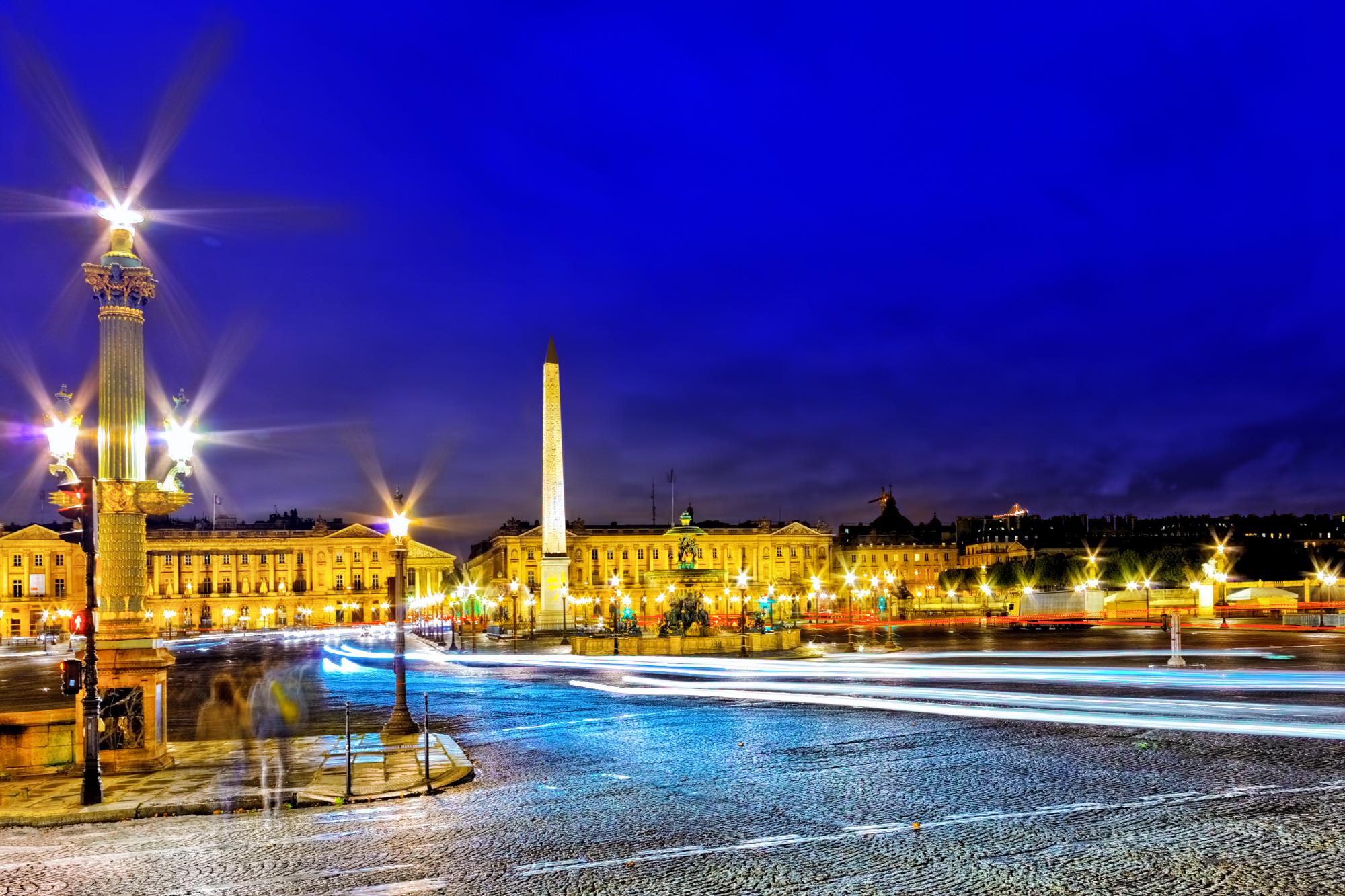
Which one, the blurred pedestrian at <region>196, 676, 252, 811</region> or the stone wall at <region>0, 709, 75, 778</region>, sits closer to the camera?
the blurred pedestrian at <region>196, 676, 252, 811</region>

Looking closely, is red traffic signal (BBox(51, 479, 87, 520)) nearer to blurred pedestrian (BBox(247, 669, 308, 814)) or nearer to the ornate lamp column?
the ornate lamp column

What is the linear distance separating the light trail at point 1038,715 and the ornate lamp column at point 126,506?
12958 millimetres

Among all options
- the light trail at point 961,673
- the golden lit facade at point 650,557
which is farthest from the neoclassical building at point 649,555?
the light trail at point 961,673

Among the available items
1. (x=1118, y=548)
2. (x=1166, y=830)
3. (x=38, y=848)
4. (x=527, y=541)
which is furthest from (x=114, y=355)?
(x=1118, y=548)

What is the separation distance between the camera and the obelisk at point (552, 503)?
7275 cm

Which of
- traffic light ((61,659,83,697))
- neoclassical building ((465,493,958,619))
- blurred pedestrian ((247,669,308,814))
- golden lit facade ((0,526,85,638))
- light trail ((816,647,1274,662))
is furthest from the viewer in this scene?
neoclassical building ((465,493,958,619))

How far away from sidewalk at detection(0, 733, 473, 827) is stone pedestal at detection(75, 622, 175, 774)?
0.37 metres

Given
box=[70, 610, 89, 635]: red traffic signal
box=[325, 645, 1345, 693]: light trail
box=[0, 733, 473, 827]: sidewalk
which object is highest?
box=[70, 610, 89, 635]: red traffic signal

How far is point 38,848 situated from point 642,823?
614 cm

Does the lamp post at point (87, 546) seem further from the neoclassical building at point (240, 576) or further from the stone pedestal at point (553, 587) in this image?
the neoclassical building at point (240, 576)

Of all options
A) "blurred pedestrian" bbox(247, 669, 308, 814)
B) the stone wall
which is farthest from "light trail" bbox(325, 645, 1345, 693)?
the stone wall

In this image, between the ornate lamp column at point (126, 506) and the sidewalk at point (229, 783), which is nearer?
the sidewalk at point (229, 783)

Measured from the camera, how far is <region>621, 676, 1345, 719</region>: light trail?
62.7 feet

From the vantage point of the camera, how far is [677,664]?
3822 centimetres
